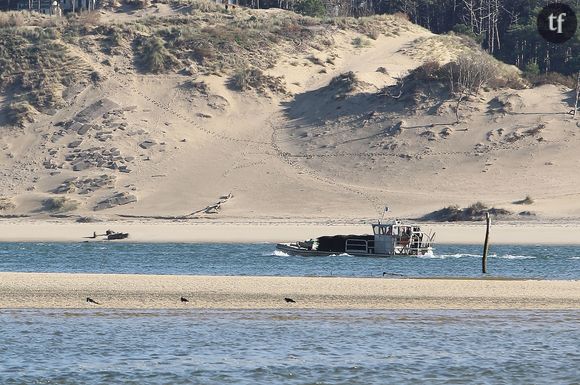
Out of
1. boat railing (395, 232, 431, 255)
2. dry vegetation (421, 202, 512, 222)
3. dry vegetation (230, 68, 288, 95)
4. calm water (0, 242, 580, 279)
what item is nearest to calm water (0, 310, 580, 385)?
calm water (0, 242, 580, 279)

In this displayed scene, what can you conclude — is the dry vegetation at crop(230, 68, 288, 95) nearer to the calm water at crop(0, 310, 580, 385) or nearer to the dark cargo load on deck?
the dark cargo load on deck

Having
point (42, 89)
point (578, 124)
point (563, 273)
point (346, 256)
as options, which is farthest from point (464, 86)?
point (563, 273)

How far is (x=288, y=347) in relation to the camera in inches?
959

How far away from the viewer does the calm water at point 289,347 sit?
71.2 ft

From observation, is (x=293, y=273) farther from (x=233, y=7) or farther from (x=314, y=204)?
(x=233, y=7)

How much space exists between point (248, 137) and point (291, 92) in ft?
26.3

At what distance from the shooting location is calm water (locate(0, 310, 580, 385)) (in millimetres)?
21703

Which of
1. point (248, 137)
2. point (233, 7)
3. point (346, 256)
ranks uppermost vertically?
point (233, 7)

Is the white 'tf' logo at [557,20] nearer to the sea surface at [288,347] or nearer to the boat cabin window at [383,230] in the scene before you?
the boat cabin window at [383,230]

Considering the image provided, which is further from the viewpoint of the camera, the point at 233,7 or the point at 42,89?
the point at 233,7

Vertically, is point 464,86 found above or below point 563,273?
above

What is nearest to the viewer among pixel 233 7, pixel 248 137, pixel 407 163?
pixel 407 163

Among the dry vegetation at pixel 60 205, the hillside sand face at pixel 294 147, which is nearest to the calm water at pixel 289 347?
the hillside sand face at pixel 294 147

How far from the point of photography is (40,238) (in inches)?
2354
